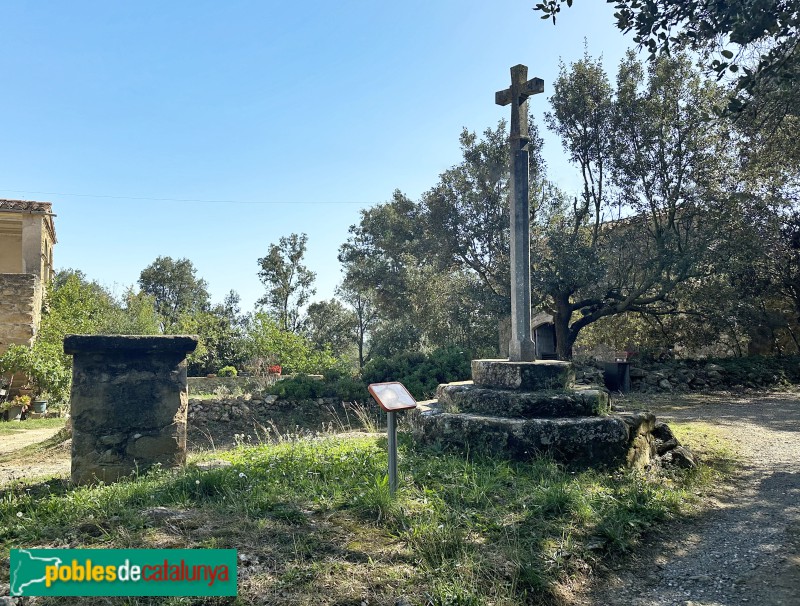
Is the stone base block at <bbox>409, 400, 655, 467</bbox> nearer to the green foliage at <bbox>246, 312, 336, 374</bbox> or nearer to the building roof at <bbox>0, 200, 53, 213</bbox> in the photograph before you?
the green foliage at <bbox>246, 312, 336, 374</bbox>

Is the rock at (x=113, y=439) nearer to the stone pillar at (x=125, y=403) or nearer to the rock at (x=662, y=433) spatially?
the stone pillar at (x=125, y=403)

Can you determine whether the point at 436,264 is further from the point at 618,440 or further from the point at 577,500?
the point at 577,500

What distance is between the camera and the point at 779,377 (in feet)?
50.0

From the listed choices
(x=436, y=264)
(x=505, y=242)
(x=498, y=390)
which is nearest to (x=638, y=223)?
(x=505, y=242)

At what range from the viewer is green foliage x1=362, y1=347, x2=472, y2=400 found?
13154 millimetres

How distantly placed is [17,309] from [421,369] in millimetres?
13248

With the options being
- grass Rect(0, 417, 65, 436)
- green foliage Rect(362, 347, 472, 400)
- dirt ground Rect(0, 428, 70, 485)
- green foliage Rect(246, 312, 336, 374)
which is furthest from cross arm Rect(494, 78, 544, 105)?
grass Rect(0, 417, 65, 436)

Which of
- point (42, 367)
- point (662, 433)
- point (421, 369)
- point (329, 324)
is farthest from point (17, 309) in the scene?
point (329, 324)

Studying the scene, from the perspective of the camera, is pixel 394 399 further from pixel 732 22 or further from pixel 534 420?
pixel 732 22

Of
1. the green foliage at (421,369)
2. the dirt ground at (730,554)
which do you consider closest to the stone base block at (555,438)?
the dirt ground at (730,554)

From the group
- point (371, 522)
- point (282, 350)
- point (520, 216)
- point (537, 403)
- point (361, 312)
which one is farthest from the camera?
point (361, 312)

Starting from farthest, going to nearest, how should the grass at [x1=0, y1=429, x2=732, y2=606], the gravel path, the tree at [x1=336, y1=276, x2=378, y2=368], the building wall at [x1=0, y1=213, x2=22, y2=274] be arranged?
the tree at [x1=336, y1=276, x2=378, y2=368] → the building wall at [x1=0, y1=213, x2=22, y2=274] → the gravel path → the grass at [x1=0, y1=429, x2=732, y2=606]

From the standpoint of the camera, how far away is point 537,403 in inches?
224

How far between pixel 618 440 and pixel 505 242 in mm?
13817
